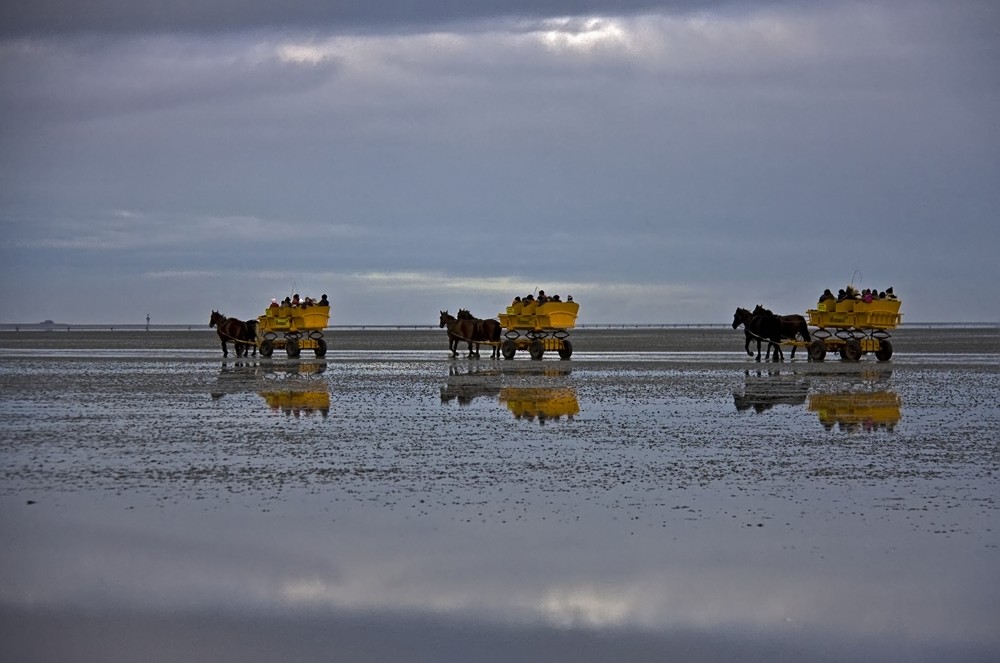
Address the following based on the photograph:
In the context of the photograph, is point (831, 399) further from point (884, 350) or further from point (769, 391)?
point (884, 350)

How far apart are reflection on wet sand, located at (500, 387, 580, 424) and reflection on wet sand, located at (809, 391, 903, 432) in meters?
3.95

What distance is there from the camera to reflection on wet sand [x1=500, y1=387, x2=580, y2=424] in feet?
62.6

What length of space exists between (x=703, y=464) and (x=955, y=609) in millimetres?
6059

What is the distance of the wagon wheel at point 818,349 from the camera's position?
36.2 meters

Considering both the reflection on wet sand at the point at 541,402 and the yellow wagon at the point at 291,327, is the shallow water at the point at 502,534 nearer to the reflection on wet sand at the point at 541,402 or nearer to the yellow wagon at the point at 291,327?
the reflection on wet sand at the point at 541,402

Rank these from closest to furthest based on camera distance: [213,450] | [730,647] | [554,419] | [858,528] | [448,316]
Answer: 1. [730,647]
2. [858,528]
3. [213,450]
4. [554,419]
5. [448,316]

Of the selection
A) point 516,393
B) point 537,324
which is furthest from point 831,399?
point 537,324

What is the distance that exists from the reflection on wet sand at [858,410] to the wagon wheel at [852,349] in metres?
12.5

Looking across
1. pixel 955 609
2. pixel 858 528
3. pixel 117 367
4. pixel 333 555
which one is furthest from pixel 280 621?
pixel 117 367

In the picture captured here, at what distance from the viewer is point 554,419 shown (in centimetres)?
1825

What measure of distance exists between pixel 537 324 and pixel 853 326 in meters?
9.68

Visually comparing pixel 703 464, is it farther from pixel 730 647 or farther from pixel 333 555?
pixel 730 647

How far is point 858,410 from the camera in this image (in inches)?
768

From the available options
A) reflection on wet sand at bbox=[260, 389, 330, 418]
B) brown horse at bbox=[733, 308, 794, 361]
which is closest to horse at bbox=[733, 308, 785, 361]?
brown horse at bbox=[733, 308, 794, 361]
